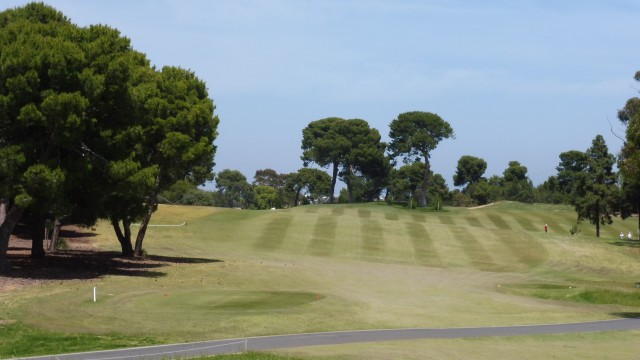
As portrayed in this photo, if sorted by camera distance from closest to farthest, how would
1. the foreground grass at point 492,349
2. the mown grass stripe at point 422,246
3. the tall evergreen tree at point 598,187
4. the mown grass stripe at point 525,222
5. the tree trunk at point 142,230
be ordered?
the foreground grass at point 492,349 → the tree trunk at point 142,230 → the mown grass stripe at point 422,246 → the tall evergreen tree at point 598,187 → the mown grass stripe at point 525,222

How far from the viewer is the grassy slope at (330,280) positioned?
33.1 meters

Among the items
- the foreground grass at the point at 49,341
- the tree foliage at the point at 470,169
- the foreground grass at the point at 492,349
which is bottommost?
the foreground grass at the point at 492,349

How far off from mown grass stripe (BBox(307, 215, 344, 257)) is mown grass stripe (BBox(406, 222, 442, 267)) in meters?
8.90

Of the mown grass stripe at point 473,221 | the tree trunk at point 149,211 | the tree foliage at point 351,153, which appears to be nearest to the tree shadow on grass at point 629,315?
the tree trunk at point 149,211

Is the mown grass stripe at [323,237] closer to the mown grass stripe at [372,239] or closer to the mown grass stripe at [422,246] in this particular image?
the mown grass stripe at [372,239]

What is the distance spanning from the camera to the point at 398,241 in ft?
267

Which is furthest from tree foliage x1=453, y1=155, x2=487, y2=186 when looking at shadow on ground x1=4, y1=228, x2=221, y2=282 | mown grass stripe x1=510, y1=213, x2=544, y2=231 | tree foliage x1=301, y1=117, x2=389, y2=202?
shadow on ground x1=4, y1=228, x2=221, y2=282

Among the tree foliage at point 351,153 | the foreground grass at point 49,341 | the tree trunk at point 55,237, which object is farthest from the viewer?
the tree foliage at point 351,153

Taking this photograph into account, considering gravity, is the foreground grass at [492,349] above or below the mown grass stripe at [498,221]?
below

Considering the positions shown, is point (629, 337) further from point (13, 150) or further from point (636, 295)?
point (13, 150)

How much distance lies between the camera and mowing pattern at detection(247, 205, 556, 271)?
72.8 metres

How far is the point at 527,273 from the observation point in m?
65.8

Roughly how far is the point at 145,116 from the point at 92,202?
6951 millimetres

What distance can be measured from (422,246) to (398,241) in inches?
126
